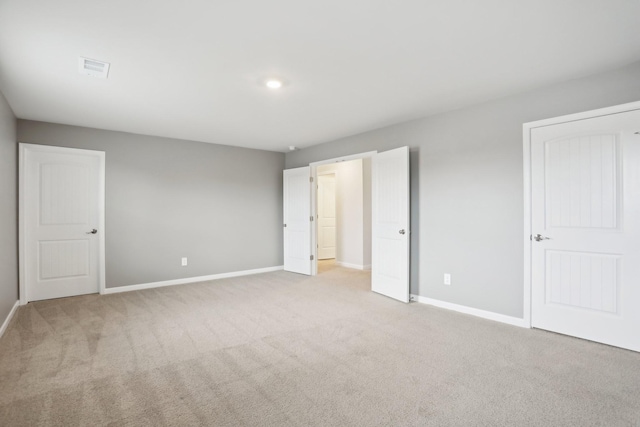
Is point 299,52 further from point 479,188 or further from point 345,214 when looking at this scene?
point 345,214

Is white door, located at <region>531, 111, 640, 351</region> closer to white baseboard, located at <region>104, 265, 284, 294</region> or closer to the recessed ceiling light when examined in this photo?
the recessed ceiling light

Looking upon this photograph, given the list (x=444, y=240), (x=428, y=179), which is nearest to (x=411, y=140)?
(x=428, y=179)

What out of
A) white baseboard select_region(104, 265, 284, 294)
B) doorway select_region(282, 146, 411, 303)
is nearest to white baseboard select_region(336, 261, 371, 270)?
white baseboard select_region(104, 265, 284, 294)

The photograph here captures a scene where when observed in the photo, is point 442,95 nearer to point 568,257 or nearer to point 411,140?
point 411,140

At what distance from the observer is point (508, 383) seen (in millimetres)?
2230

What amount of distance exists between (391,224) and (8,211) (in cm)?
457

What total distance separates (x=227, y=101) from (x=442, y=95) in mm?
2320

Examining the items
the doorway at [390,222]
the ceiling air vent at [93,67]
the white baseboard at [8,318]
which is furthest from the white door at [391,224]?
the white baseboard at [8,318]

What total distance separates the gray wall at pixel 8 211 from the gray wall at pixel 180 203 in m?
0.53

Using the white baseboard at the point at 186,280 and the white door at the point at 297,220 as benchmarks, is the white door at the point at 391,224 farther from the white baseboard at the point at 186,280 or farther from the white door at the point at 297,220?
the white baseboard at the point at 186,280

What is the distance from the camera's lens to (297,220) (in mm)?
6195

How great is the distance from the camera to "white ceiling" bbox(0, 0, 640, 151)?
201 centimetres

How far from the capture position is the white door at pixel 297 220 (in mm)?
6020

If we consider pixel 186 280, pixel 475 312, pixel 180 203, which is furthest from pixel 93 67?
pixel 475 312
